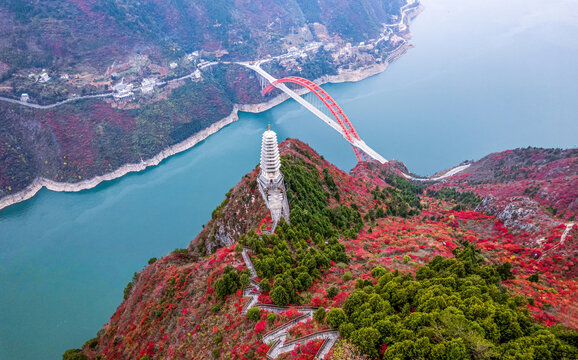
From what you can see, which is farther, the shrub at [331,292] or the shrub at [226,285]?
the shrub at [226,285]

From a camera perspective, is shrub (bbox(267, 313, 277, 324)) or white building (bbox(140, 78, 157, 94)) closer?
shrub (bbox(267, 313, 277, 324))

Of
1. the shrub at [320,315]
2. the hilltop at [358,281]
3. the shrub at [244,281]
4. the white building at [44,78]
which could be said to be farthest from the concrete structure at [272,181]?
the white building at [44,78]

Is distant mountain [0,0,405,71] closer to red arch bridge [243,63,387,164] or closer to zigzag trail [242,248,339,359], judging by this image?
red arch bridge [243,63,387,164]

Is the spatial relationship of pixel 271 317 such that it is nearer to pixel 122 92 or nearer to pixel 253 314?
pixel 253 314

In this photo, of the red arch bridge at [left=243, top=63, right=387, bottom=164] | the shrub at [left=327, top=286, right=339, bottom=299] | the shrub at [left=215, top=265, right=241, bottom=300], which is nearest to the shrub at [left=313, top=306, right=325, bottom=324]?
the shrub at [left=327, top=286, right=339, bottom=299]

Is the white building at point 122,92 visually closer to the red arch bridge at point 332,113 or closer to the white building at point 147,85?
the white building at point 147,85

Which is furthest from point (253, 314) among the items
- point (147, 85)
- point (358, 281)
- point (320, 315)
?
point (147, 85)
